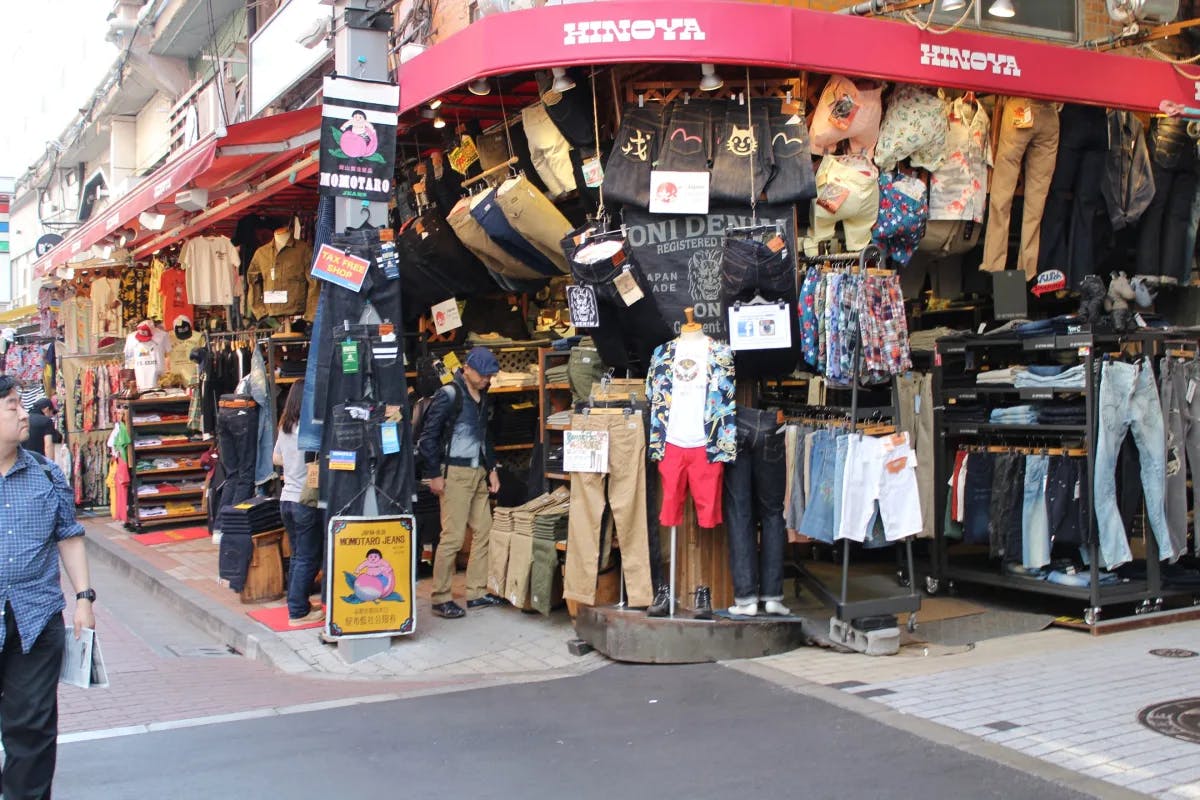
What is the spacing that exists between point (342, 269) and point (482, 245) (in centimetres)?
156

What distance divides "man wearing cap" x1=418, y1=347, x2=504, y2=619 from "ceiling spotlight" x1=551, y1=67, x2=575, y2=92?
7.57ft

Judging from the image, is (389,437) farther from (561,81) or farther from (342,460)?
(561,81)

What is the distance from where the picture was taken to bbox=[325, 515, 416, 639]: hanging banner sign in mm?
7633

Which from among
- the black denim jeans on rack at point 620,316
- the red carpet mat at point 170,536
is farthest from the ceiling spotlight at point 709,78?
the red carpet mat at point 170,536

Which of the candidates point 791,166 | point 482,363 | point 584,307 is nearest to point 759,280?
point 791,166

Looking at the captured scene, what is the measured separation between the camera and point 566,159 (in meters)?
8.16

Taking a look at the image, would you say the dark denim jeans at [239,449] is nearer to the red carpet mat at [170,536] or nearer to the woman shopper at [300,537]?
the red carpet mat at [170,536]

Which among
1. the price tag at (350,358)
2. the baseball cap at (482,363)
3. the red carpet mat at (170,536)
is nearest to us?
the price tag at (350,358)

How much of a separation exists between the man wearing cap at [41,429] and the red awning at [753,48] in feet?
26.8

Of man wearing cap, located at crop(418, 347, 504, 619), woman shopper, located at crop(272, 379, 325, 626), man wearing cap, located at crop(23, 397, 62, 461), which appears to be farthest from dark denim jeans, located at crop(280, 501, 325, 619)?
man wearing cap, located at crop(23, 397, 62, 461)

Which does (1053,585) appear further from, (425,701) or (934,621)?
(425,701)

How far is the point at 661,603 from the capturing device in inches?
292

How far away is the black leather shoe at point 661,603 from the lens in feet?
24.2

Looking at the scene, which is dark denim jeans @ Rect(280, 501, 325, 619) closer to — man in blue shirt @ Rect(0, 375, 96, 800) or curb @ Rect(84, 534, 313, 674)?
curb @ Rect(84, 534, 313, 674)
